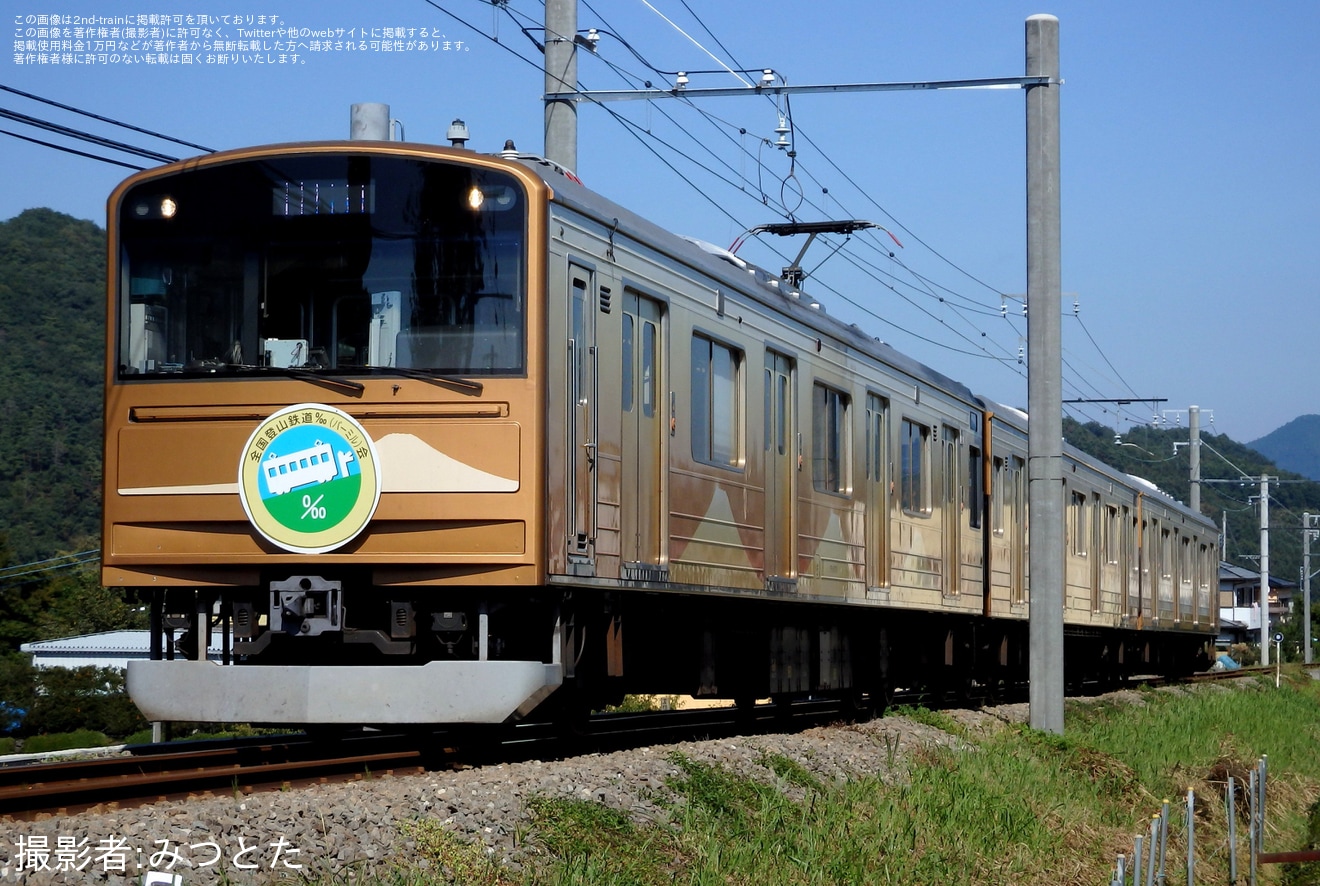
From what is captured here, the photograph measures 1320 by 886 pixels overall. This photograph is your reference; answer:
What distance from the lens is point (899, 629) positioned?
15.4 m

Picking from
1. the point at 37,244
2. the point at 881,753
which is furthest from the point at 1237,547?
the point at 881,753

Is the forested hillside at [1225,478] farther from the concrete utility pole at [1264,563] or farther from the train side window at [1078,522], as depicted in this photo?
the train side window at [1078,522]

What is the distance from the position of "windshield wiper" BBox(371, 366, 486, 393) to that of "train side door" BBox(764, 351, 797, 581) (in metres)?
3.60

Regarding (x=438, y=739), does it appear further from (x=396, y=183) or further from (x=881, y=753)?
(x=396, y=183)

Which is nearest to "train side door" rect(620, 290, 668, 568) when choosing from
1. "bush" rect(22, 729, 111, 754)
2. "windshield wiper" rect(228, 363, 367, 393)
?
Answer: "windshield wiper" rect(228, 363, 367, 393)

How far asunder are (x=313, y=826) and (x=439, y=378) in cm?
272

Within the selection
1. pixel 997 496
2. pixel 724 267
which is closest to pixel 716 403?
pixel 724 267

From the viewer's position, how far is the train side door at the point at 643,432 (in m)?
9.12

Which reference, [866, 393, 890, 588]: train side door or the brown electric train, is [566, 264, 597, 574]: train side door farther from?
[866, 393, 890, 588]: train side door

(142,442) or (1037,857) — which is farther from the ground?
(142,442)

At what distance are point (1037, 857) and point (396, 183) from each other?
16.0 feet

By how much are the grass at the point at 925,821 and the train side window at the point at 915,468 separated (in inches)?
82.5

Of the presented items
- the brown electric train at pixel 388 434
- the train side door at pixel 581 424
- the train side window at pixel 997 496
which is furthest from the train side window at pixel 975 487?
the train side door at pixel 581 424

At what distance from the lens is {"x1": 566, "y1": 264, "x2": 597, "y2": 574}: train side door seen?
8344 millimetres
